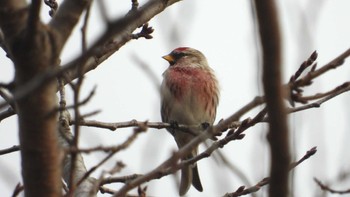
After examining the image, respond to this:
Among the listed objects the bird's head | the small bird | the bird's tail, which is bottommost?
the bird's tail

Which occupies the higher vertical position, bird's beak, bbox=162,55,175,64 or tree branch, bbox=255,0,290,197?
bird's beak, bbox=162,55,175,64

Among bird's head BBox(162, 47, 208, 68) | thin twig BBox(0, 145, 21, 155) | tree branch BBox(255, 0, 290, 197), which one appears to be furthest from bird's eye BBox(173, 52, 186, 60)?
tree branch BBox(255, 0, 290, 197)

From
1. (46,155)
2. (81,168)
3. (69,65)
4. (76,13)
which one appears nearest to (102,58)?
(81,168)

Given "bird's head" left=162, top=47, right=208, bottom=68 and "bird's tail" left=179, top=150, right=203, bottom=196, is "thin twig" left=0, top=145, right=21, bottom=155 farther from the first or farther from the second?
"bird's head" left=162, top=47, right=208, bottom=68

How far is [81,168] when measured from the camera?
4078 millimetres

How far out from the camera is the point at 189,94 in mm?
7793

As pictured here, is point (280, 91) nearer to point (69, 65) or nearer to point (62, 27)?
point (69, 65)


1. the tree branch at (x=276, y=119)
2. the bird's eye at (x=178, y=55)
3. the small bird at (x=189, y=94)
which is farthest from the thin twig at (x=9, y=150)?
the bird's eye at (x=178, y=55)

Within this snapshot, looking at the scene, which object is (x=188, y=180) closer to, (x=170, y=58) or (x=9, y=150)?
(x=9, y=150)

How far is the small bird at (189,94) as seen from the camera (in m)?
7.56

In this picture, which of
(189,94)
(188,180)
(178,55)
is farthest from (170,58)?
(188,180)

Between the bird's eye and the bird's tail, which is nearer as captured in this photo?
the bird's tail

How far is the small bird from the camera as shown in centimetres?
756

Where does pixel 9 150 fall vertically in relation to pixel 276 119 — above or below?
above
